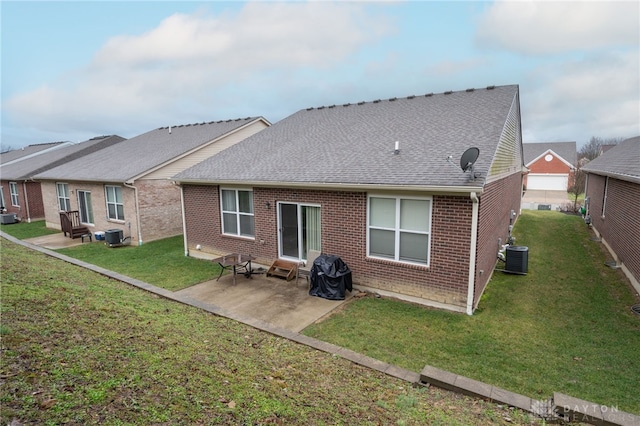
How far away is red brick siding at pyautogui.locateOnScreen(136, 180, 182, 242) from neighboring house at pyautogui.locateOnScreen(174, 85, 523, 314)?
3400 mm

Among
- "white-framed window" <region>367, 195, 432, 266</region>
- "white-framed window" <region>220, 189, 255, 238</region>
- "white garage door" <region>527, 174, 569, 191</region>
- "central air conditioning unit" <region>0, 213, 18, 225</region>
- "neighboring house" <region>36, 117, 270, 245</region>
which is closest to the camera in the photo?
"white-framed window" <region>367, 195, 432, 266</region>

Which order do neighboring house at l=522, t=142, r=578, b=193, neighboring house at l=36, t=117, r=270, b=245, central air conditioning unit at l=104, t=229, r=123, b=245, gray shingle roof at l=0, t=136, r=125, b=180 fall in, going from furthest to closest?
neighboring house at l=522, t=142, r=578, b=193 → gray shingle roof at l=0, t=136, r=125, b=180 → neighboring house at l=36, t=117, r=270, b=245 → central air conditioning unit at l=104, t=229, r=123, b=245

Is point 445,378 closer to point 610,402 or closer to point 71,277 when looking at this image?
point 610,402

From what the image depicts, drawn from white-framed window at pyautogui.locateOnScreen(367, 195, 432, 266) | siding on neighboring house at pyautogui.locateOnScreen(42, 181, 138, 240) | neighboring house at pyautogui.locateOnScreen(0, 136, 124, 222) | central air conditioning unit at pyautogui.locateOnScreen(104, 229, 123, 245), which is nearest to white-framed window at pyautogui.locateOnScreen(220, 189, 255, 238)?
white-framed window at pyautogui.locateOnScreen(367, 195, 432, 266)

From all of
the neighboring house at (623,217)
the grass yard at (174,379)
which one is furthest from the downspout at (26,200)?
the neighboring house at (623,217)

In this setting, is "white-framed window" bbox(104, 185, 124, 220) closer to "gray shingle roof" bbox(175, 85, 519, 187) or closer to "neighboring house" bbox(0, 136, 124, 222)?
"gray shingle roof" bbox(175, 85, 519, 187)

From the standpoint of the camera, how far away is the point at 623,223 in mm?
10648

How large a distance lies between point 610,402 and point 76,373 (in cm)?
663

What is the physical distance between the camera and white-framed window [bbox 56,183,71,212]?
18253 millimetres

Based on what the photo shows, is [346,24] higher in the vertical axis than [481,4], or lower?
higher

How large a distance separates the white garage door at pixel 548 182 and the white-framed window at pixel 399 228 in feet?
145

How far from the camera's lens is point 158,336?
5148 millimetres

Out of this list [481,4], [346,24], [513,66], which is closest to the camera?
[481,4]

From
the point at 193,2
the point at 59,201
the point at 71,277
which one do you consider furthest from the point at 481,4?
the point at 59,201
